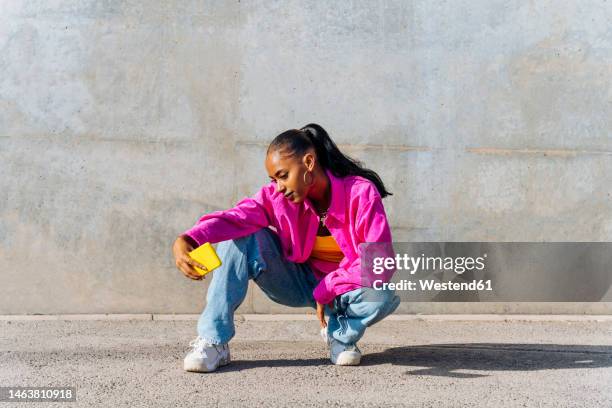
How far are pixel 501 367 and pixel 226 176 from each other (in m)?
1.85

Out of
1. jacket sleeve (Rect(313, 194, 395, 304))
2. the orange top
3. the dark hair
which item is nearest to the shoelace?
jacket sleeve (Rect(313, 194, 395, 304))

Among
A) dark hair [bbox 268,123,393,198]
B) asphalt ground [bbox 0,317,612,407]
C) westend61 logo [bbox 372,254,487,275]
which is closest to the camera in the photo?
asphalt ground [bbox 0,317,612,407]

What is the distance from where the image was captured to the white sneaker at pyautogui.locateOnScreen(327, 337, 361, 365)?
3.46 meters

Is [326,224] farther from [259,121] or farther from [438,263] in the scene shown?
[438,263]

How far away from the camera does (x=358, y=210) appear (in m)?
3.37

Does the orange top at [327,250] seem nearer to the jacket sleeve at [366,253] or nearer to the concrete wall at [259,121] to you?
the jacket sleeve at [366,253]

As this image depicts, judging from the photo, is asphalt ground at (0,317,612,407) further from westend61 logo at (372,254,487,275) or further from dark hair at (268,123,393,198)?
dark hair at (268,123,393,198)

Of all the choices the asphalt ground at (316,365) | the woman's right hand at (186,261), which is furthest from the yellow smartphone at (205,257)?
the asphalt ground at (316,365)

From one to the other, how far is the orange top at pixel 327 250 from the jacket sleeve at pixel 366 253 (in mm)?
145

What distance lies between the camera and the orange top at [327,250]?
3.56m

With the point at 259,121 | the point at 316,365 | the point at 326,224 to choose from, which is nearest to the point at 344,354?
the point at 316,365

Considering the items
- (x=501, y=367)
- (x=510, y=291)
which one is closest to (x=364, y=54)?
(x=510, y=291)

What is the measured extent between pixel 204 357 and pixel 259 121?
171 centimetres

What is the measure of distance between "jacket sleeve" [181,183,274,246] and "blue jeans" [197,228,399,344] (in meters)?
0.03
